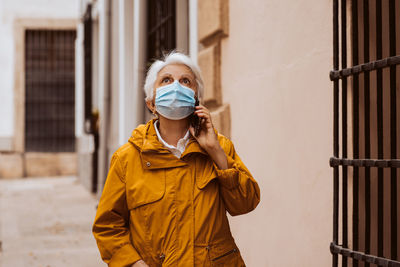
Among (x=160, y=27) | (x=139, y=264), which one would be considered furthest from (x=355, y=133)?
(x=160, y=27)

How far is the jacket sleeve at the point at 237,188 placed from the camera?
7.34 ft

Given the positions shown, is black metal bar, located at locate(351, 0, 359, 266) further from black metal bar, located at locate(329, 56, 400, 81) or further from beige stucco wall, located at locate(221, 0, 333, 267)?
beige stucco wall, located at locate(221, 0, 333, 267)

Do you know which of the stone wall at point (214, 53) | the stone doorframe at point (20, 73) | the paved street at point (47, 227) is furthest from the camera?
the stone doorframe at point (20, 73)

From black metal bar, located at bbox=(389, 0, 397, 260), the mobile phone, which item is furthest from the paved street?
black metal bar, located at bbox=(389, 0, 397, 260)

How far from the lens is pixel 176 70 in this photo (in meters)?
2.41

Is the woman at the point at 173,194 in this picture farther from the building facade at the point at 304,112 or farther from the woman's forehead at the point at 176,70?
the building facade at the point at 304,112

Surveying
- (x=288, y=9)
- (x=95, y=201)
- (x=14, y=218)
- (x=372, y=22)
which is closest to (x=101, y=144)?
(x=95, y=201)

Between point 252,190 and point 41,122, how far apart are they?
56.5ft

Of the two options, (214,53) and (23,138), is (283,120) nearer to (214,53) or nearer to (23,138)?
(214,53)

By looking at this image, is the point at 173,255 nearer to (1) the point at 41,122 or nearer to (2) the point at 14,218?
(2) the point at 14,218

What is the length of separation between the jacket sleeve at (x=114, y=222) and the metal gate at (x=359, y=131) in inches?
39.5

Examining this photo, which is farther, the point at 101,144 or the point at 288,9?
the point at 101,144

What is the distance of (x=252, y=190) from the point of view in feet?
7.59

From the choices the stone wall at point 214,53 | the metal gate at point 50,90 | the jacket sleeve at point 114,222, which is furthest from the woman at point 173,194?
the metal gate at point 50,90
